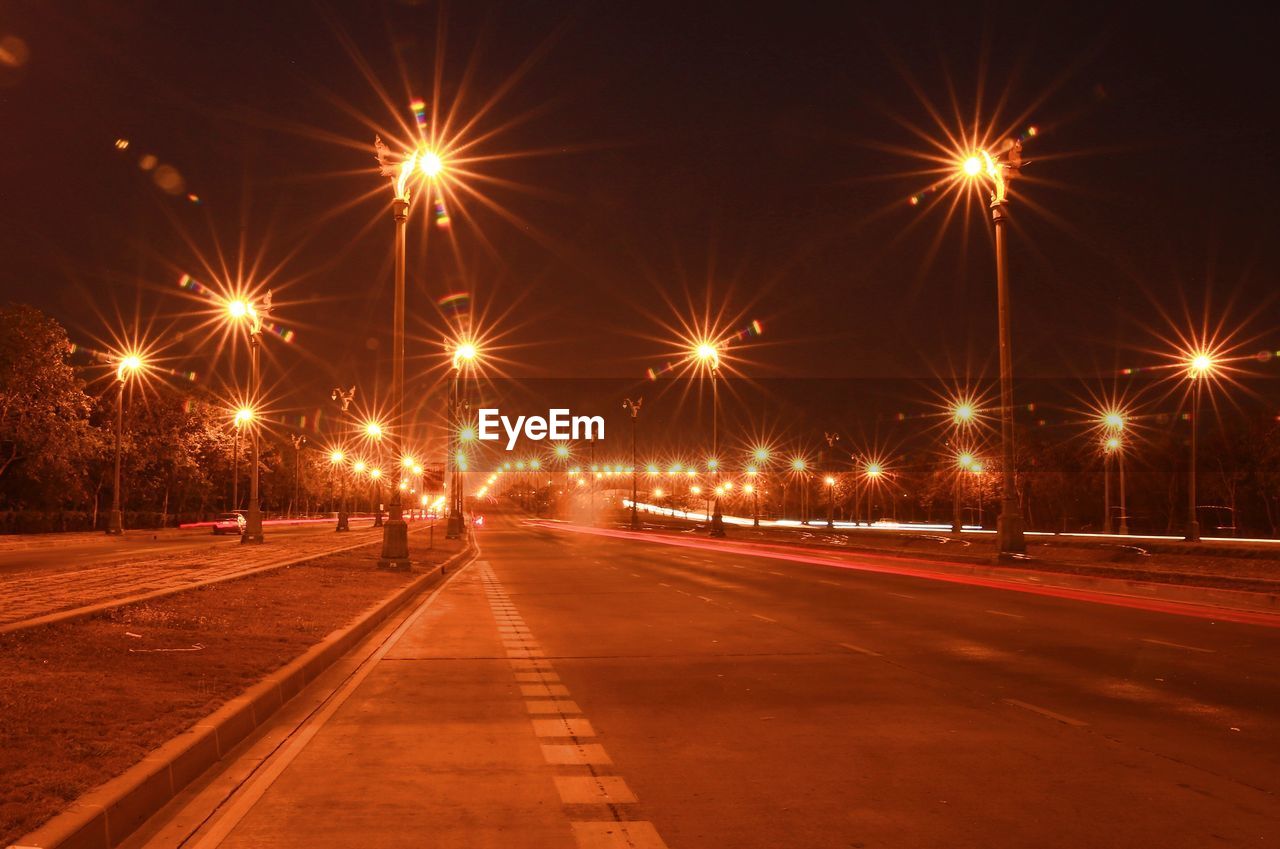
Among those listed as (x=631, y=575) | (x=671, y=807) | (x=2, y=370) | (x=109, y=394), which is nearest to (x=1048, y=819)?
(x=671, y=807)

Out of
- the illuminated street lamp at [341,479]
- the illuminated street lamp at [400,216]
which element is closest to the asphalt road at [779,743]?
the illuminated street lamp at [400,216]

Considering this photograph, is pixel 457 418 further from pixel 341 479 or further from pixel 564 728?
pixel 341 479

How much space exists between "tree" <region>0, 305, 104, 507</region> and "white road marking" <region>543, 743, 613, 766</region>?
171 feet

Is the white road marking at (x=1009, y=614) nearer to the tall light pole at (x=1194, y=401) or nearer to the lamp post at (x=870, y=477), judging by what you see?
the tall light pole at (x=1194, y=401)

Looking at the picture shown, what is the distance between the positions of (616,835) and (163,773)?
275 centimetres

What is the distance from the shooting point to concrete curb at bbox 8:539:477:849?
5.13 m

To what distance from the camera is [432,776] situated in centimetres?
711

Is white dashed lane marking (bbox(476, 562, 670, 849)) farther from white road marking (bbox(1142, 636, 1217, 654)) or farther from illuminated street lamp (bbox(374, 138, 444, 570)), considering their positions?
illuminated street lamp (bbox(374, 138, 444, 570))

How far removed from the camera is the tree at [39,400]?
5134cm

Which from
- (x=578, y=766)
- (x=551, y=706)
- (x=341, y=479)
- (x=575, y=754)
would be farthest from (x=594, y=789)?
(x=341, y=479)

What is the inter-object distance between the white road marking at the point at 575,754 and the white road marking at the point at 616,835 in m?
1.57

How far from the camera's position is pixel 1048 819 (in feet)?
→ 20.1

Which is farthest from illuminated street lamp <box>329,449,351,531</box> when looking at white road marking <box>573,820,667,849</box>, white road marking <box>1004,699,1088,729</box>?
white road marking <box>573,820,667,849</box>

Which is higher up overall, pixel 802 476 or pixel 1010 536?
pixel 802 476
